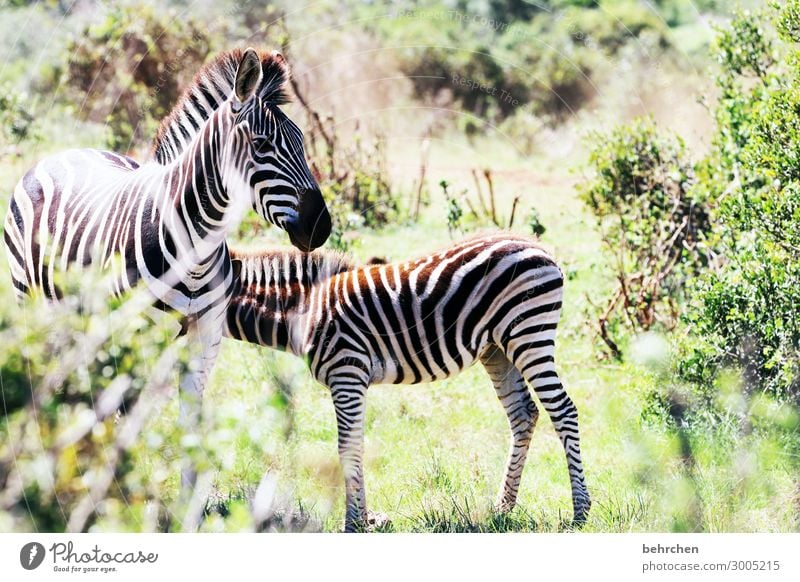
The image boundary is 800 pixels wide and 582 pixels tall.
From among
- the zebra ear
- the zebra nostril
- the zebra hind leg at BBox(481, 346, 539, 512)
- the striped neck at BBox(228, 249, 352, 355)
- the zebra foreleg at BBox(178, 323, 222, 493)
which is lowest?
the zebra hind leg at BBox(481, 346, 539, 512)

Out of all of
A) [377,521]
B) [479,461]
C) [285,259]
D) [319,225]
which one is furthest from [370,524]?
[319,225]

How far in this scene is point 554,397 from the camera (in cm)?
648

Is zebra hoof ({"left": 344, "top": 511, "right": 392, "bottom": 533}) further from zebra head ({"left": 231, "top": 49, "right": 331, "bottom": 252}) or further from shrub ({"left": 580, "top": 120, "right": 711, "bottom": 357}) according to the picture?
shrub ({"left": 580, "top": 120, "right": 711, "bottom": 357})

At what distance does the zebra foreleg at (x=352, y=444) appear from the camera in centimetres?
626

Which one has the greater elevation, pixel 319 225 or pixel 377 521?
pixel 319 225

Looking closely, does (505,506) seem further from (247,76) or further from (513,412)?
(247,76)

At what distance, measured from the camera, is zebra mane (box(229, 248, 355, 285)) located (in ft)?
21.6

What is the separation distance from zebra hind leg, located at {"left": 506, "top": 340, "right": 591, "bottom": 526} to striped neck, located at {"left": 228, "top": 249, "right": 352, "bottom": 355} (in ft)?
4.68

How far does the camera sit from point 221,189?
245 inches

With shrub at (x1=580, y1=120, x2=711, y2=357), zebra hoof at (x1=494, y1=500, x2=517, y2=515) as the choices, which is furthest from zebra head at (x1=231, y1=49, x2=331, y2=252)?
shrub at (x1=580, y1=120, x2=711, y2=357)

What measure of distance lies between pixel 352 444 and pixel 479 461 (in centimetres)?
135
